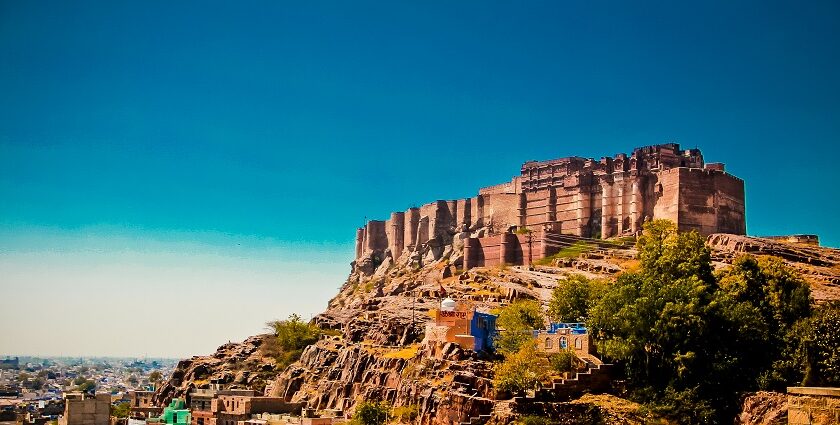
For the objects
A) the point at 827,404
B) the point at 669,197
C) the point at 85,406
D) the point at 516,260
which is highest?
the point at 669,197

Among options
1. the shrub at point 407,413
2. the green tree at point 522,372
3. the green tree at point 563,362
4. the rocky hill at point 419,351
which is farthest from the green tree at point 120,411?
the green tree at point 563,362

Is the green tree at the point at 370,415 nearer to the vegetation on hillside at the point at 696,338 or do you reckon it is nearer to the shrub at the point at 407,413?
the shrub at the point at 407,413

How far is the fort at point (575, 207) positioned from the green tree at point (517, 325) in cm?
3256

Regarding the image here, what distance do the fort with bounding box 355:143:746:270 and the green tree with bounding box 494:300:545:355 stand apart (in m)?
32.6

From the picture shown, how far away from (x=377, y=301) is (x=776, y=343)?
174ft

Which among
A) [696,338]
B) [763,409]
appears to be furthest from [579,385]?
[763,409]

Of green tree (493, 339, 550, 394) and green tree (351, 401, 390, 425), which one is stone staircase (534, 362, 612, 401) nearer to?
green tree (493, 339, 550, 394)

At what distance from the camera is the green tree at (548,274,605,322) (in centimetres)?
6257

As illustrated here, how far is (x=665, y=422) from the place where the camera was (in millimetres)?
45156

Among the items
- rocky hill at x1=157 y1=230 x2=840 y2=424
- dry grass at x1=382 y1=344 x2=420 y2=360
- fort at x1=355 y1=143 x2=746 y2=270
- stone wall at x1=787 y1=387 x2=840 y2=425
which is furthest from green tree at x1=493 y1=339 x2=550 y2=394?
fort at x1=355 y1=143 x2=746 y2=270

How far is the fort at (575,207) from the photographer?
97.7m

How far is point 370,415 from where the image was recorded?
59.7 meters

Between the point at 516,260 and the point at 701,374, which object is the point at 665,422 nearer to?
the point at 701,374

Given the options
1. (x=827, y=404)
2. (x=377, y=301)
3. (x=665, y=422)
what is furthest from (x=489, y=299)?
(x=827, y=404)
